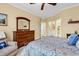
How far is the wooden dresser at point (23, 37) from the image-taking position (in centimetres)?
176

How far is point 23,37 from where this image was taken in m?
1.79

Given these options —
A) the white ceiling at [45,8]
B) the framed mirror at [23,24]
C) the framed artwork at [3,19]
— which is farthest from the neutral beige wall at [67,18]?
the framed artwork at [3,19]

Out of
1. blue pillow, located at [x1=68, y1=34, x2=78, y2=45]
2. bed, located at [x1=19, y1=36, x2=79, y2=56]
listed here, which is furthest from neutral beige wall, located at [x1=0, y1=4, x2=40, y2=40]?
blue pillow, located at [x1=68, y1=34, x2=78, y2=45]

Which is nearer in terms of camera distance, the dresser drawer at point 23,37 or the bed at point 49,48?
the bed at point 49,48

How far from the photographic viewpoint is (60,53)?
5.43 ft

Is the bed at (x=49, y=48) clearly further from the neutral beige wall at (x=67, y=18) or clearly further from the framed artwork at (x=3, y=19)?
the framed artwork at (x=3, y=19)

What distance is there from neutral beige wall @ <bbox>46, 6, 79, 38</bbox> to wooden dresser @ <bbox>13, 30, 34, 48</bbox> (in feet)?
1.18

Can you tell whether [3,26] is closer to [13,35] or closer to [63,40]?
[13,35]

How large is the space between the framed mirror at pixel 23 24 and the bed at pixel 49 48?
23cm

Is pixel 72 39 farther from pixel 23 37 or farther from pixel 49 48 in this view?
pixel 23 37

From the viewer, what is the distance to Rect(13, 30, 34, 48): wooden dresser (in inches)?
69.3

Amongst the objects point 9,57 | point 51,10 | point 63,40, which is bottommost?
point 9,57

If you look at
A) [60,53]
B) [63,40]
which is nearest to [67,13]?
[63,40]

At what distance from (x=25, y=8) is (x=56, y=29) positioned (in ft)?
1.71
